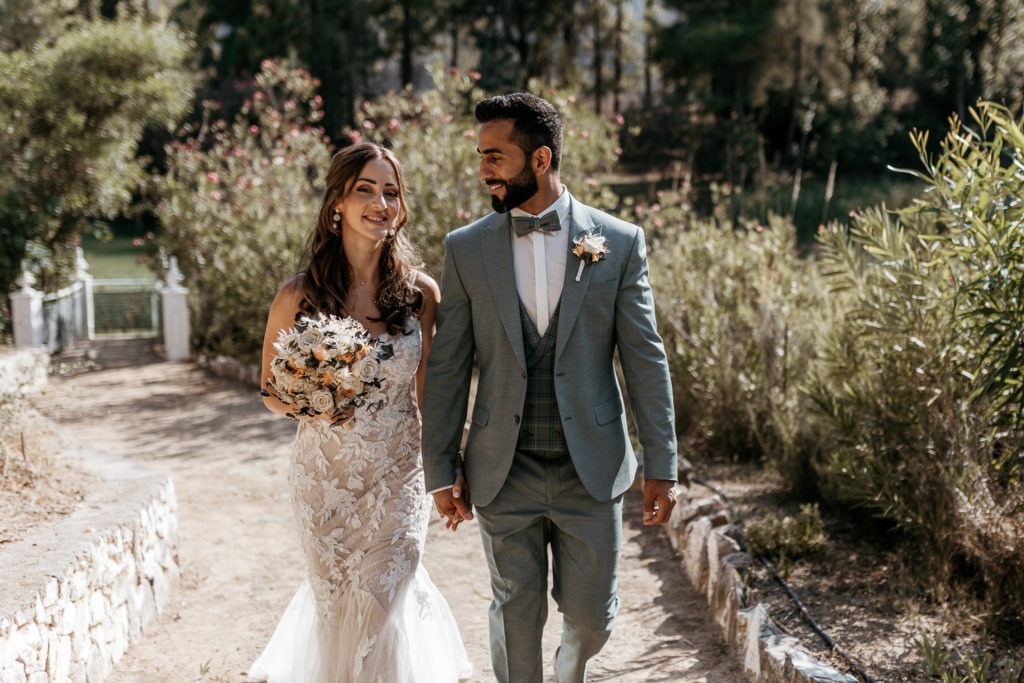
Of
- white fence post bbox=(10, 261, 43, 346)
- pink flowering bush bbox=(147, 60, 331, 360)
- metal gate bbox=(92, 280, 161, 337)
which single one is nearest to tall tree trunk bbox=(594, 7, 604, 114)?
metal gate bbox=(92, 280, 161, 337)

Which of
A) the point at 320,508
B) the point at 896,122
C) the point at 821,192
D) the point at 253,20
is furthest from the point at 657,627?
the point at 253,20

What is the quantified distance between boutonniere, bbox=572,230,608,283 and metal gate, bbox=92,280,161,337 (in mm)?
14778

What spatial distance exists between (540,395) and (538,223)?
571 millimetres

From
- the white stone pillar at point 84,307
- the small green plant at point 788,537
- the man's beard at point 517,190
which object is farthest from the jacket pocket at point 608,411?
the white stone pillar at point 84,307

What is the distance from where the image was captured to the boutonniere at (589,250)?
2953 mm

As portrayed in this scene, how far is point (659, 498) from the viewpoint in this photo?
2953 mm

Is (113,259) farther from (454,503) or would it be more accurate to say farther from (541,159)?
(541,159)

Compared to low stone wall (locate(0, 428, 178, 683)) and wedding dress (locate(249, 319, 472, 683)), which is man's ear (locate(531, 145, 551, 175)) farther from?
low stone wall (locate(0, 428, 178, 683))

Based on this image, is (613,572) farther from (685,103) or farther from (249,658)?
(685,103)

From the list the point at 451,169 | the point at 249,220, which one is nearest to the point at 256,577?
the point at 451,169

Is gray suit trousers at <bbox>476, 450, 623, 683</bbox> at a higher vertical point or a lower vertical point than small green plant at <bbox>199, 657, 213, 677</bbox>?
higher

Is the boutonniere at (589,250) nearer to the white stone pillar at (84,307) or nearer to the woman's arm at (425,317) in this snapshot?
the woman's arm at (425,317)

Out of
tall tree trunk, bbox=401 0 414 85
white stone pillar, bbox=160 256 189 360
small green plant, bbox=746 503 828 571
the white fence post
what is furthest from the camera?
tall tree trunk, bbox=401 0 414 85

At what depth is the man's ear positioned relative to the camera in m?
2.94
